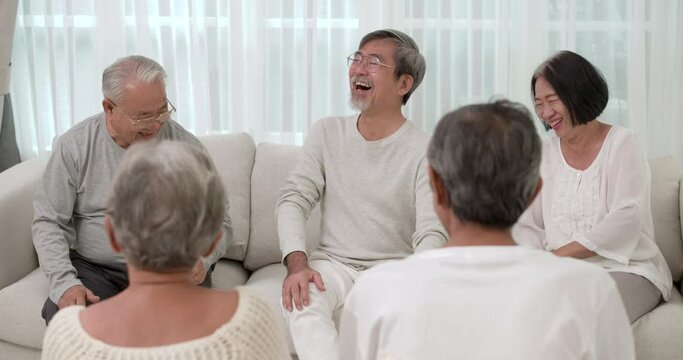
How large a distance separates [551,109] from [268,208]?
1.07 meters

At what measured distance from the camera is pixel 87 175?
2.88 metres

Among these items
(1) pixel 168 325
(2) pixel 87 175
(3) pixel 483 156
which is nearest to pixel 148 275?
(1) pixel 168 325

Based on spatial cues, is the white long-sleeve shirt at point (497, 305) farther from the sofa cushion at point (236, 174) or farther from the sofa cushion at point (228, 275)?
the sofa cushion at point (236, 174)

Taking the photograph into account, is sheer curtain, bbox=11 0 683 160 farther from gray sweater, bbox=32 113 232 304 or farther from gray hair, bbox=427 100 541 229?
gray hair, bbox=427 100 541 229

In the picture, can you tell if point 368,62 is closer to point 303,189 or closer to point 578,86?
point 303,189

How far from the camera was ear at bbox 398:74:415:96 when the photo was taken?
3.02 meters

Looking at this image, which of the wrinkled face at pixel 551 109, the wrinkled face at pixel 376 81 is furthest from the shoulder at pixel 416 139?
the wrinkled face at pixel 551 109

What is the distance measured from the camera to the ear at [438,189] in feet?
5.35

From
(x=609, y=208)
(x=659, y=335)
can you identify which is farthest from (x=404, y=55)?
(x=659, y=335)

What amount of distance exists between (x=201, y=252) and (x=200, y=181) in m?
0.12

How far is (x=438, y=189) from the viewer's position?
1.64m

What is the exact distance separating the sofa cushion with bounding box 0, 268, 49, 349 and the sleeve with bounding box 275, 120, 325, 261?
2.54 feet

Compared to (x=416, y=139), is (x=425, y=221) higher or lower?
lower

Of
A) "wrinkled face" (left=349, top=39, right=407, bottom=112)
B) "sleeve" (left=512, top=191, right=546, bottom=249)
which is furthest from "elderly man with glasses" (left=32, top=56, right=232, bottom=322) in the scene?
"sleeve" (left=512, top=191, right=546, bottom=249)
